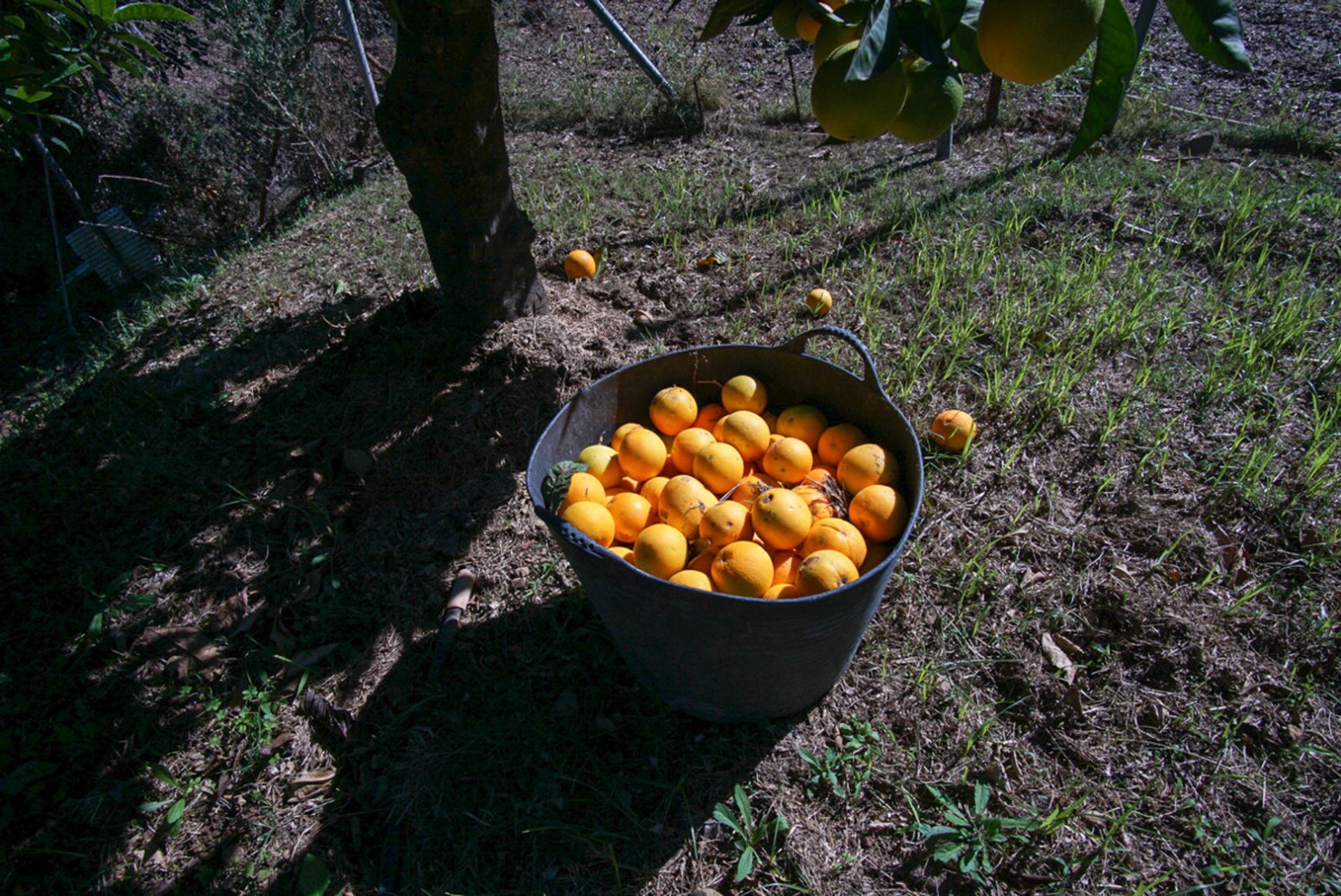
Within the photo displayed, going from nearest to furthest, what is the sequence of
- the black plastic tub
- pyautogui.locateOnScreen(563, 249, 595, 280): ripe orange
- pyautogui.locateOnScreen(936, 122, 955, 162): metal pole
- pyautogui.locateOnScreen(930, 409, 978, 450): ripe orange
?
the black plastic tub, pyautogui.locateOnScreen(930, 409, 978, 450): ripe orange, pyautogui.locateOnScreen(563, 249, 595, 280): ripe orange, pyautogui.locateOnScreen(936, 122, 955, 162): metal pole

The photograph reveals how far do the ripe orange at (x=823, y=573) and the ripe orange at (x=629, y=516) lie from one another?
15.9 inches

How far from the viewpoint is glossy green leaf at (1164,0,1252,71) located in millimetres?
657

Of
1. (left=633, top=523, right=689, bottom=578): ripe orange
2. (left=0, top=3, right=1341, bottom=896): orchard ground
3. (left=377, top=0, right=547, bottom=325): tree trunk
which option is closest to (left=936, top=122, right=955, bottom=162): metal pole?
(left=0, top=3, right=1341, bottom=896): orchard ground

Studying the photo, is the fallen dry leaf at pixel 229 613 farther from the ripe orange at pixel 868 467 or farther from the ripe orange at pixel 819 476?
the ripe orange at pixel 868 467

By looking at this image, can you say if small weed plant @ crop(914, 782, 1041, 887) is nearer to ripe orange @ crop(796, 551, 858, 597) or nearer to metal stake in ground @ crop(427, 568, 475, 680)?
ripe orange @ crop(796, 551, 858, 597)

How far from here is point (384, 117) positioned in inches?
90.0

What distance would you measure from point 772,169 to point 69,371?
4.10 meters

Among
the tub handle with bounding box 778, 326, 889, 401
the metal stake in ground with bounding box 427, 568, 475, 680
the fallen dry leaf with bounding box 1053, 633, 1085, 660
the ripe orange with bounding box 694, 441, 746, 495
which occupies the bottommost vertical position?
the fallen dry leaf with bounding box 1053, 633, 1085, 660

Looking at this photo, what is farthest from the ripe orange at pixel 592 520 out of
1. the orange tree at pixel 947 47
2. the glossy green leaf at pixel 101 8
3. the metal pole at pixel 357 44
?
the metal pole at pixel 357 44

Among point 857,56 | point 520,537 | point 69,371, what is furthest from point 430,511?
point 69,371

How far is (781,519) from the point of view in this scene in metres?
1.53

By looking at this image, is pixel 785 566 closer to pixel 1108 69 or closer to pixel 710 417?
pixel 710 417

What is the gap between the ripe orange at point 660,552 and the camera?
58.9 inches

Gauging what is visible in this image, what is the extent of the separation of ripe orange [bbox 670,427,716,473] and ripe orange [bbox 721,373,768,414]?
13 cm
